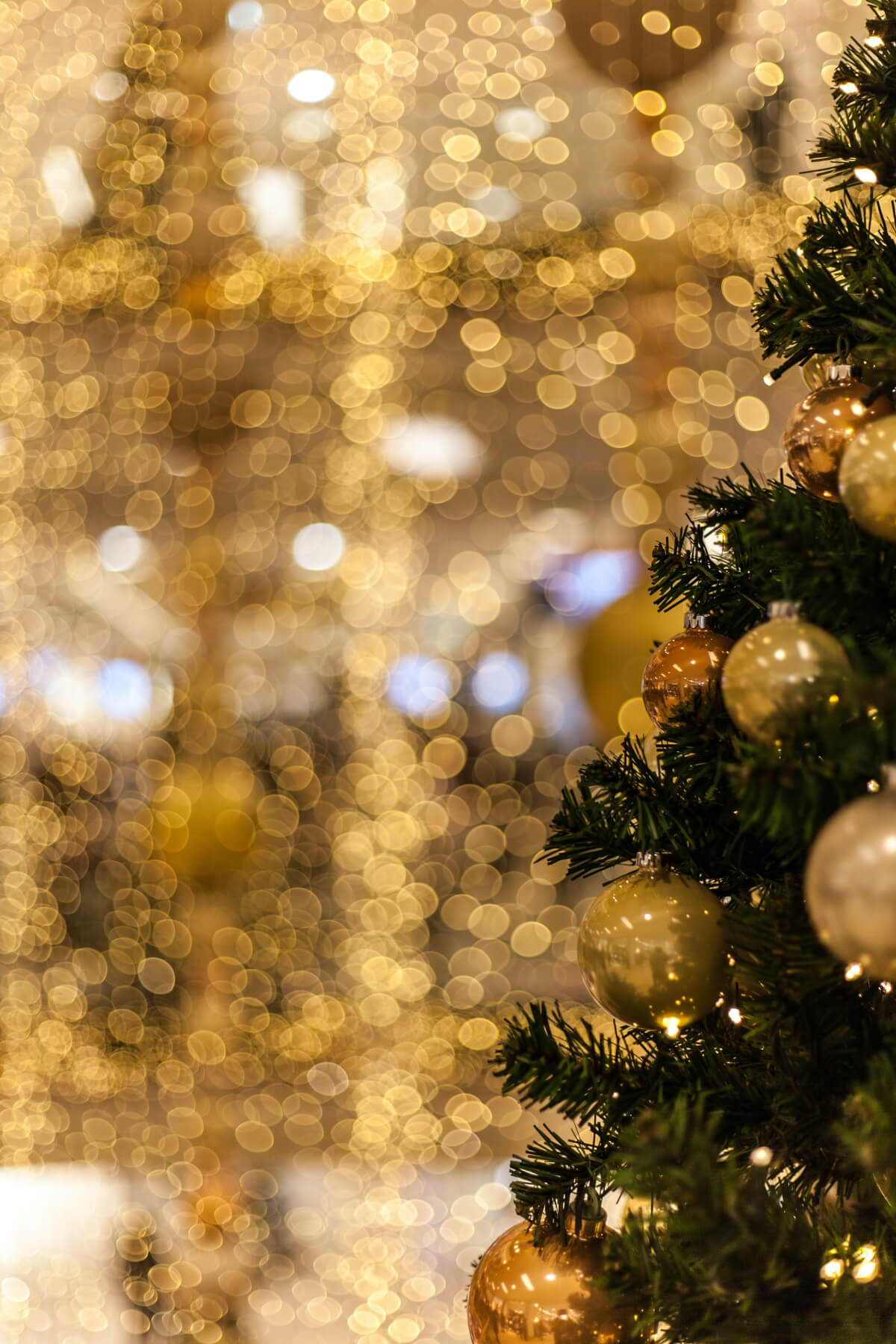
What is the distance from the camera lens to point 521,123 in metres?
1.60

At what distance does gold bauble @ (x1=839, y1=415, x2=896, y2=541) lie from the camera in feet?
1.15

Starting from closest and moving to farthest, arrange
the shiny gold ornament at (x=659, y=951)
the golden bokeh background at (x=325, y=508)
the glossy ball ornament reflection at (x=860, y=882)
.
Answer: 1. the glossy ball ornament reflection at (x=860, y=882)
2. the shiny gold ornament at (x=659, y=951)
3. the golden bokeh background at (x=325, y=508)

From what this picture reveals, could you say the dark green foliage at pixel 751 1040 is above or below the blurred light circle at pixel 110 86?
above

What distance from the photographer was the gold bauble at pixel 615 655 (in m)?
1.40

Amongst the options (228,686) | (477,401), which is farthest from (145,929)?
(477,401)

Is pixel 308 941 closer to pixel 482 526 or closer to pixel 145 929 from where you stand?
pixel 145 929

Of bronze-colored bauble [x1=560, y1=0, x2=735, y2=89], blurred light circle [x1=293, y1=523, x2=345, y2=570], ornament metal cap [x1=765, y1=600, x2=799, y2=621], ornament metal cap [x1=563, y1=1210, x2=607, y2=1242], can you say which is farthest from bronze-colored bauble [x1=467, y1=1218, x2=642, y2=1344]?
bronze-colored bauble [x1=560, y1=0, x2=735, y2=89]

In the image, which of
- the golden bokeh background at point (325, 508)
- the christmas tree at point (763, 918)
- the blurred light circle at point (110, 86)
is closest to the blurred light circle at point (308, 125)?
the golden bokeh background at point (325, 508)

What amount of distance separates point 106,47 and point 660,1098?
167 centimetres

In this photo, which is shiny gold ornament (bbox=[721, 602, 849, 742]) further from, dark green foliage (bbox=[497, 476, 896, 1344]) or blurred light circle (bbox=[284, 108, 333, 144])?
blurred light circle (bbox=[284, 108, 333, 144])

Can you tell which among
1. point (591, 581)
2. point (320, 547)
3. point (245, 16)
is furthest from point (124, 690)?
point (245, 16)

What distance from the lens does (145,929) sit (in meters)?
1.62

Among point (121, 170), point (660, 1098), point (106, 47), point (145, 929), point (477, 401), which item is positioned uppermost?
point (660, 1098)

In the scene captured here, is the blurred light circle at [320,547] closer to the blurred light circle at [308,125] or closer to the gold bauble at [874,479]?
the blurred light circle at [308,125]
